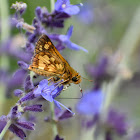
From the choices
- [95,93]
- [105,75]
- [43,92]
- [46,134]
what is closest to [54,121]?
[43,92]

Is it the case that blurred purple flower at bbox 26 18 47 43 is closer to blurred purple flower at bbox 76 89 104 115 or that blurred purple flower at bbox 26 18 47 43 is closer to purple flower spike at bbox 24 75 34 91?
purple flower spike at bbox 24 75 34 91

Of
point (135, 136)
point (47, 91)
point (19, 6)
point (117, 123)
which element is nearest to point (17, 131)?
point (47, 91)

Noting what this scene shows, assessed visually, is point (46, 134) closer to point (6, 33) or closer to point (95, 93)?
point (95, 93)

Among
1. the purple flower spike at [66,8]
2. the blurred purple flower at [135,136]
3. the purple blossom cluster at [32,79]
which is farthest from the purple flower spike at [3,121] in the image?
the blurred purple flower at [135,136]

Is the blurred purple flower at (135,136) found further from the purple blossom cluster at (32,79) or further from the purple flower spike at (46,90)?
the purple flower spike at (46,90)

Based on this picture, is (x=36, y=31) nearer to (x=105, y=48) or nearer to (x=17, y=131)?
(x=17, y=131)

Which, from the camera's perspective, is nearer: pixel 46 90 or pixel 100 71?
pixel 46 90
